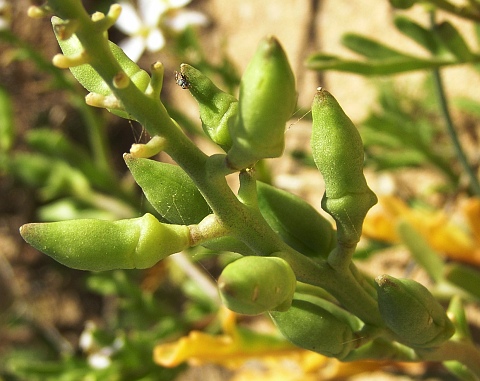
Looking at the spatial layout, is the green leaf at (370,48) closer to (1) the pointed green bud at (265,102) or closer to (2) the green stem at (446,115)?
(2) the green stem at (446,115)

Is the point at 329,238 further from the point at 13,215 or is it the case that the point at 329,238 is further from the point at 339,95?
the point at 13,215

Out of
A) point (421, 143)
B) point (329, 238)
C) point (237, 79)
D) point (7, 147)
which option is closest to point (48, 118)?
point (7, 147)

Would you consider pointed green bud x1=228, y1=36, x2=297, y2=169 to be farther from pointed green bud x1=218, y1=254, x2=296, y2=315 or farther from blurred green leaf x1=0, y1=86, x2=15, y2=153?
blurred green leaf x1=0, y1=86, x2=15, y2=153

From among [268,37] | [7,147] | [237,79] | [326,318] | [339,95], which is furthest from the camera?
[339,95]

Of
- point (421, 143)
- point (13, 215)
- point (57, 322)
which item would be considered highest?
point (421, 143)

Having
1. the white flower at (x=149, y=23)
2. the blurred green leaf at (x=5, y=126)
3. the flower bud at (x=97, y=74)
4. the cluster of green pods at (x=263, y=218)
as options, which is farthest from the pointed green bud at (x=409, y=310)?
the blurred green leaf at (x=5, y=126)

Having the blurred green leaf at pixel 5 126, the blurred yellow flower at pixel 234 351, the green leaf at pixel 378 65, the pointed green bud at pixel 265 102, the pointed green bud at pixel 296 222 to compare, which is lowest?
the blurred green leaf at pixel 5 126

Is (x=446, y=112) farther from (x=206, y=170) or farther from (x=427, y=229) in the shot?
(x=206, y=170)
